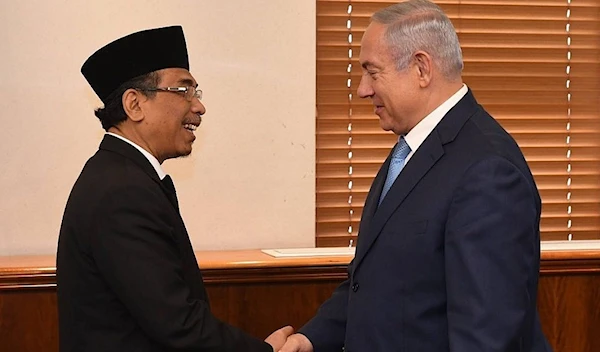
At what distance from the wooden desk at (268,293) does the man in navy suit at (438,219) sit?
33.7 inches

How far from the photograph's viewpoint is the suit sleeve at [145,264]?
2.18 metres

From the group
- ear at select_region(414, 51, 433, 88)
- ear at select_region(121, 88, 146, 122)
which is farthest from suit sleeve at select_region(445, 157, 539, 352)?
ear at select_region(121, 88, 146, 122)

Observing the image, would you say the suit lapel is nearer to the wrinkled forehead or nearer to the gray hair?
the gray hair

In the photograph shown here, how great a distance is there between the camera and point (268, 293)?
3.17 metres

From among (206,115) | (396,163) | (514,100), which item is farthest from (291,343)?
(514,100)

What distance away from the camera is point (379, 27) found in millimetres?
2217

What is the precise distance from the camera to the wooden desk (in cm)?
302

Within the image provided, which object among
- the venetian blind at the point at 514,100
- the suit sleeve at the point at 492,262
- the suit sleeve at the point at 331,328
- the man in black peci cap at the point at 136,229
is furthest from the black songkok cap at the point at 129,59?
the venetian blind at the point at 514,100

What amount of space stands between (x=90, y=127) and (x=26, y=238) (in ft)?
1.41

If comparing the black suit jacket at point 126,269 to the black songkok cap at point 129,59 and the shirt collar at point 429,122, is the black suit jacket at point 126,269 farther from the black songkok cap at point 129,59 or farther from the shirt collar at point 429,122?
the shirt collar at point 429,122

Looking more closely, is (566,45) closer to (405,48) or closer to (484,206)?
(405,48)

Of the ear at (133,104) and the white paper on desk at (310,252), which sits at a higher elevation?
the ear at (133,104)

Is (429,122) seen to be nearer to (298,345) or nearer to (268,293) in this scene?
(298,345)

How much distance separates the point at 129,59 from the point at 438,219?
2.89 feet
